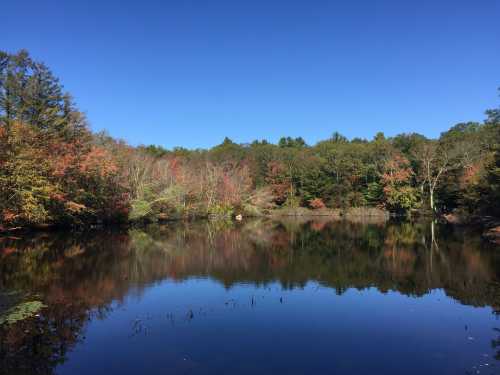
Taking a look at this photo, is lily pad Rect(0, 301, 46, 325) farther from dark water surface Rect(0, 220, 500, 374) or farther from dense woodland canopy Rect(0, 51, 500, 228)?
dense woodland canopy Rect(0, 51, 500, 228)

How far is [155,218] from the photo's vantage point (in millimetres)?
47281

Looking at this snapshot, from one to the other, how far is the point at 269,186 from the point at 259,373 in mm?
60839

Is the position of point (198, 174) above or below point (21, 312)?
A: above

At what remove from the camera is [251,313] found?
38.1 ft

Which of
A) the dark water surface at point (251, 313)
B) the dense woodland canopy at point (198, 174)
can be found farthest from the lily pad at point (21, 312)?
the dense woodland canopy at point (198, 174)

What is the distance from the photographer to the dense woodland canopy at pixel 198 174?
26.4 m

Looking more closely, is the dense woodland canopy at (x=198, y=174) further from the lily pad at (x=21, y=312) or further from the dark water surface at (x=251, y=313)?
the lily pad at (x=21, y=312)

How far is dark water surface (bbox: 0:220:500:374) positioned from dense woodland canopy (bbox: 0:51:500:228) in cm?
650

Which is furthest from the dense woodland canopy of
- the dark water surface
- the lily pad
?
the lily pad

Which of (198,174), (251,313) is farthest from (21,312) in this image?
(198,174)

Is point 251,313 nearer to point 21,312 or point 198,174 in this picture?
point 21,312

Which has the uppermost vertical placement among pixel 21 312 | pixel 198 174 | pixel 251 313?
pixel 198 174

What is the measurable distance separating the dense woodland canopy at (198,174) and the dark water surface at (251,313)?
6503mm

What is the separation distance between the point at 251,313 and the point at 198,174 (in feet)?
162
